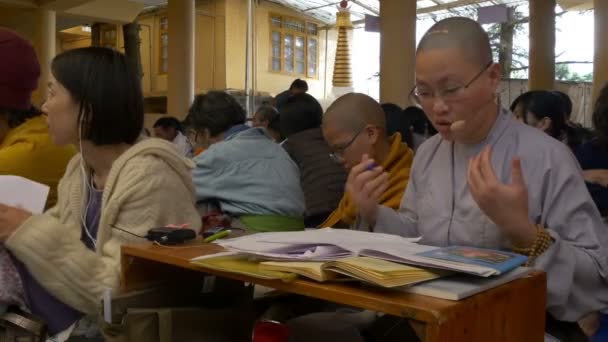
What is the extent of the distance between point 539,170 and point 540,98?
245 cm

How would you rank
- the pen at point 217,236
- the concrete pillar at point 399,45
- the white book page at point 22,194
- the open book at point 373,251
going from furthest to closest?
the concrete pillar at point 399,45 < the white book page at point 22,194 < the pen at point 217,236 < the open book at point 373,251

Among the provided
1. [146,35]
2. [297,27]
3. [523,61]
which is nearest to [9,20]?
[146,35]

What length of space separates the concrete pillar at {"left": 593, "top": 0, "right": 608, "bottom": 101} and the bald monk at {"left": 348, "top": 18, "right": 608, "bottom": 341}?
18.7ft

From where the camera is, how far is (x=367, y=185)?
1.52 metres

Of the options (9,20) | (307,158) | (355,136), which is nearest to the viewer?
(355,136)

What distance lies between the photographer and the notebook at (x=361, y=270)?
0.92m

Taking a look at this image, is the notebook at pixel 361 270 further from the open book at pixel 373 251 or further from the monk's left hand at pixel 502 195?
the monk's left hand at pixel 502 195

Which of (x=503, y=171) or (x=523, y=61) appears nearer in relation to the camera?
(x=503, y=171)

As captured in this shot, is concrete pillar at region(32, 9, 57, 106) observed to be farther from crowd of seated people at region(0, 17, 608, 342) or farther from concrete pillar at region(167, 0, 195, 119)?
crowd of seated people at region(0, 17, 608, 342)

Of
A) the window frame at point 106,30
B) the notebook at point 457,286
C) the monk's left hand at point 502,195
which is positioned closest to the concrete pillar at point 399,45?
the monk's left hand at point 502,195

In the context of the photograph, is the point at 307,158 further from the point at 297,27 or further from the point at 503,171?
the point at 297,27

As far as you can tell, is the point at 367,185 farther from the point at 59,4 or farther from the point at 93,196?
the point at 59,4

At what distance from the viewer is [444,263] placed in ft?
3.18

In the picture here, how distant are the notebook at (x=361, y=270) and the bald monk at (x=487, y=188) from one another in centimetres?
33
